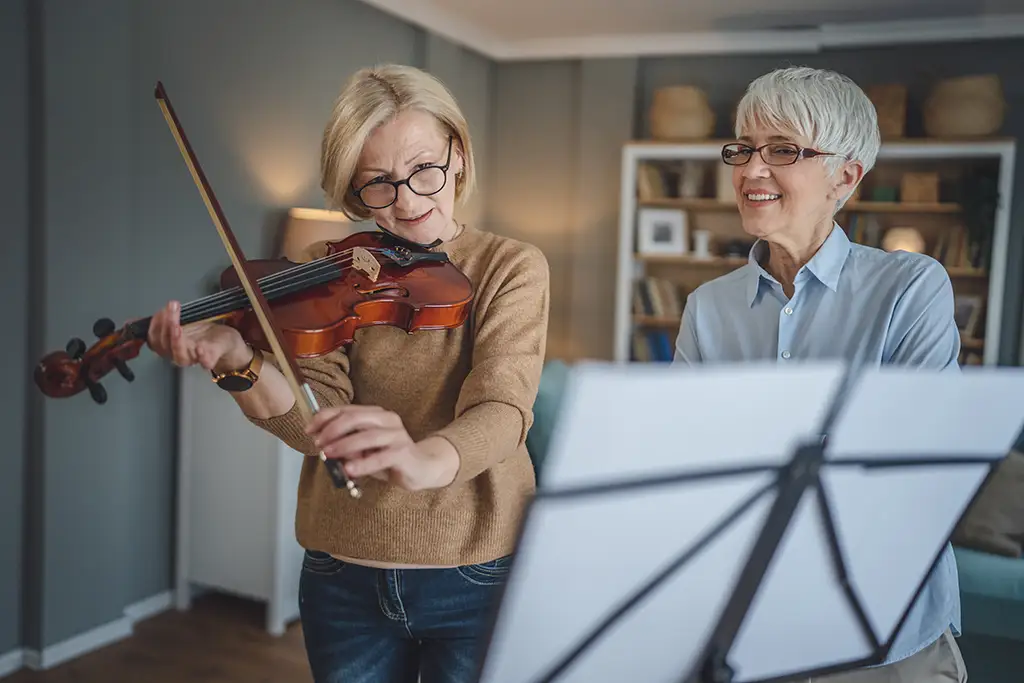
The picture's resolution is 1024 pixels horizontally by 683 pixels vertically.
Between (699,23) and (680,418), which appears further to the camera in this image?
(699,23)

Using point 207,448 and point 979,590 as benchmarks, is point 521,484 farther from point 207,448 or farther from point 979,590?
point 207,448

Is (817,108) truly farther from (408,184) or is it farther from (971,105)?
(971,105)

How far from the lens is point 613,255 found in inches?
210

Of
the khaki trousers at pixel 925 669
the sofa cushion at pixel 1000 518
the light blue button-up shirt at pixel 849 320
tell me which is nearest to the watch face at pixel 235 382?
the light blue button-up shirt at pixel 849 320

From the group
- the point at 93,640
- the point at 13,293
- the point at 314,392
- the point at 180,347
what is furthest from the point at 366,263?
the point at 93,640

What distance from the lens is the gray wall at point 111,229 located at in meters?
2.56

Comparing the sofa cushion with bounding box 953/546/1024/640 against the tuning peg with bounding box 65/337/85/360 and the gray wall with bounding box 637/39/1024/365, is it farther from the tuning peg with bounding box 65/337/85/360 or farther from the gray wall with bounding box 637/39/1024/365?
the gray wall with bounding box 637/39/1024/365

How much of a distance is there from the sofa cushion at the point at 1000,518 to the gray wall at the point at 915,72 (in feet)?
7.59

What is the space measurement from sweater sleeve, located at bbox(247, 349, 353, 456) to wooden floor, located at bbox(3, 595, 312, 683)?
72.9 inches

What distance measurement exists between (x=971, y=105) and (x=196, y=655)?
4216 mm

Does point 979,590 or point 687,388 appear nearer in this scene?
point 687,388

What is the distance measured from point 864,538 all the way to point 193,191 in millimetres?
2827

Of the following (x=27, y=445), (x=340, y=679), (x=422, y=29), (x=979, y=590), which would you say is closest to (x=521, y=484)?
(x=340, y=679)

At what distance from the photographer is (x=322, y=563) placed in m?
1.15
